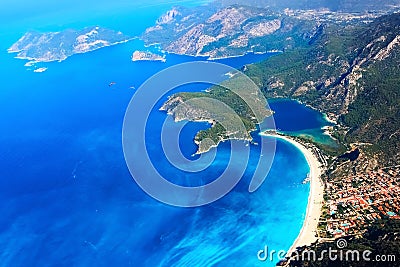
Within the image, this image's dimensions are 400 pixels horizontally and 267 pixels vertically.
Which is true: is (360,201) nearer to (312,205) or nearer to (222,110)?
(312,205)

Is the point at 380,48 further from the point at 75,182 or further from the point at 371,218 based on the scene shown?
the point at 75,182

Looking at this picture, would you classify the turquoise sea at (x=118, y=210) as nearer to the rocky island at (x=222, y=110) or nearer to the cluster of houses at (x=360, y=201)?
the rocky island at (x=222, y=110)

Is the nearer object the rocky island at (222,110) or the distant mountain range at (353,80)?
the distant mountain range at (353,80)

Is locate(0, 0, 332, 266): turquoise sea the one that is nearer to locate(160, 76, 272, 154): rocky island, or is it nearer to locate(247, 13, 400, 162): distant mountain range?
locate(160, 76, 272, 154): rocky island

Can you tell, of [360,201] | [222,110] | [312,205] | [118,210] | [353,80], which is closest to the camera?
[360,201]

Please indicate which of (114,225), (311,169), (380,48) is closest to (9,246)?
(114,225)

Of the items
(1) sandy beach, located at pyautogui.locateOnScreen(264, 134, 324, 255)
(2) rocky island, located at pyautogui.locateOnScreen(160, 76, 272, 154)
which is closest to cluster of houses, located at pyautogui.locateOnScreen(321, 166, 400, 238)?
(1) sandy beach, located at pyautogui.locateOnScreen(264, 134, 324, 255)

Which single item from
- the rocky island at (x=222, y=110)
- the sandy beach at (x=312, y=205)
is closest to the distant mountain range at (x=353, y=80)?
the rocky island at (x=222, y=110)

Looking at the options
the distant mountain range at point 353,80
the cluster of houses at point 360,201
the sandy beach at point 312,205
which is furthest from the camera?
the distant mountain range at point 353,80

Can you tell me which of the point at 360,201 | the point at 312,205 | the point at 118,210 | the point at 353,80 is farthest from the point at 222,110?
the point at 360,201
